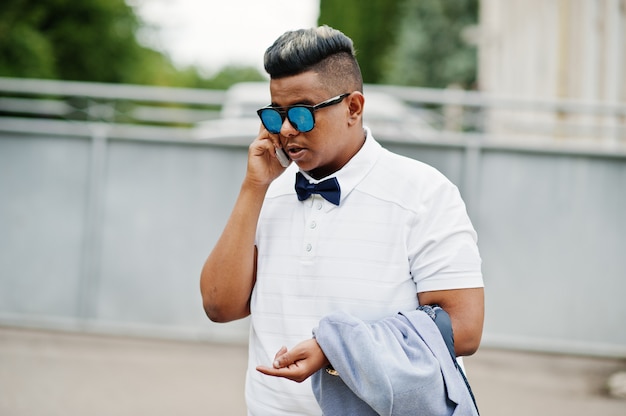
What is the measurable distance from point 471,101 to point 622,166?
1294 mm

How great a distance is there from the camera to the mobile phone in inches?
92.5

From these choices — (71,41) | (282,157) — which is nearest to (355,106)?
(282,157)

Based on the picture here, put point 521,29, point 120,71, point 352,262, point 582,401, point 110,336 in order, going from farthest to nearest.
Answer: point 120,71, point 521,29, point 110,336, point 582,401, point 352,262

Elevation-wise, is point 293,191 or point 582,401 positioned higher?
point 293,191

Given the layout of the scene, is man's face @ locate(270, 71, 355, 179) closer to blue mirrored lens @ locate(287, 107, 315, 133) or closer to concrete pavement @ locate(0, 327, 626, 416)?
blue mirrored lens @ locate(287, 107, 315, 133)

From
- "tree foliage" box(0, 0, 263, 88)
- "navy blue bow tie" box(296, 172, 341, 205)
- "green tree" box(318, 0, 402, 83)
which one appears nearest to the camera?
"navy blue bow tie" box(296, 172, 341, 205)

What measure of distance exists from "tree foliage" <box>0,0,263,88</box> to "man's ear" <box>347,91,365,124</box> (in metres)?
20.7

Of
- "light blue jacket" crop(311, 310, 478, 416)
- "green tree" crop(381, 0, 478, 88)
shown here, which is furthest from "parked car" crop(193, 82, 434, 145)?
"green tree" crop(381, 0, 478, 88)

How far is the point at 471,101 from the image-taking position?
6.96 m

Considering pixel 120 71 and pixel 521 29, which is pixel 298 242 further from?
pixel 120 71

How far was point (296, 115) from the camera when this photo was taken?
217 centimetres

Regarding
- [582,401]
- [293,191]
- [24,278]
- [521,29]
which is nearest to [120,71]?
[521,29]

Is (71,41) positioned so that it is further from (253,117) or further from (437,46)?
(253,117)

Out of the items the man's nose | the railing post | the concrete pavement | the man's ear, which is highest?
the man's ear
